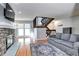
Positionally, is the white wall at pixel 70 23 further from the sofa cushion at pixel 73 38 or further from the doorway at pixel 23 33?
the doorway at pixel 23 33

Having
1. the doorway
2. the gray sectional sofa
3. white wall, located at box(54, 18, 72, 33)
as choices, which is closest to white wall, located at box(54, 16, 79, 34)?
white wall, located at box(54, 18, 72, 33)

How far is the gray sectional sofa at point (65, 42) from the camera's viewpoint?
7.20 ft

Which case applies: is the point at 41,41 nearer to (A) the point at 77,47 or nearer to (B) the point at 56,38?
(B) the point at 56,38

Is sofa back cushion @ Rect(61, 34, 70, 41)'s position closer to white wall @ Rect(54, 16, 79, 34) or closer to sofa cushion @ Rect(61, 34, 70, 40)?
sofa cushion @ Rect(61, 34, 70, 40)

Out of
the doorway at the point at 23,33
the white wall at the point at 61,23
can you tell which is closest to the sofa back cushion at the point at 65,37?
the white wall at the point at 61,23

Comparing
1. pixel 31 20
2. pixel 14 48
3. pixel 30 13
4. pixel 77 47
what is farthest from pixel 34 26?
pixel 77 47

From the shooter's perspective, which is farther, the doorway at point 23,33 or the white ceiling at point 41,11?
the doorway at point 23,33

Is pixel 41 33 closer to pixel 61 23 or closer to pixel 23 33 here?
pixel 23 33

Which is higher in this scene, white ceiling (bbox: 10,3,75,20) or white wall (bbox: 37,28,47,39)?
white ceiling (bbox: 10,3,75,20)

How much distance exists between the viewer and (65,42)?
2303 millimetres

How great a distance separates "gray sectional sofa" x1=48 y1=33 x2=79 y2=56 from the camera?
7.20 ft

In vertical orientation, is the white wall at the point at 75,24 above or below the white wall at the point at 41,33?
above

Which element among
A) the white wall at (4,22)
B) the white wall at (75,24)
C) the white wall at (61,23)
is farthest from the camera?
the white wall at (61,23)

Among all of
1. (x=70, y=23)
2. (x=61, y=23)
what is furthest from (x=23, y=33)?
(x=70, y=23)
